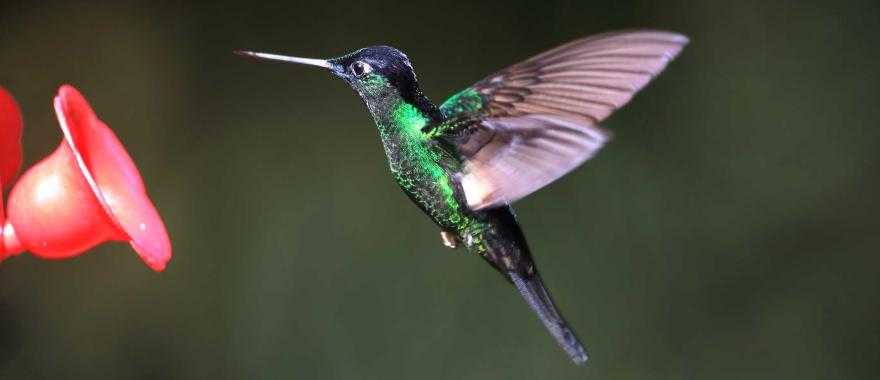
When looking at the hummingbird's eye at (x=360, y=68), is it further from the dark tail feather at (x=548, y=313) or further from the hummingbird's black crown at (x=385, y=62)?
the dark tail feather at (x=548, y=313)

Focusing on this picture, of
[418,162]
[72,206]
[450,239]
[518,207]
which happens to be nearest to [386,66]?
[418,162]

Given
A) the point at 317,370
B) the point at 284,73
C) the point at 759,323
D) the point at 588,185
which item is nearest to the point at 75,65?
the point at 284,73

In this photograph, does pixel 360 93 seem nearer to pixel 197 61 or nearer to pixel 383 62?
pixel 383 62

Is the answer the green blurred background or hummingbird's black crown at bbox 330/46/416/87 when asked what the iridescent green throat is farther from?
the green blurred background

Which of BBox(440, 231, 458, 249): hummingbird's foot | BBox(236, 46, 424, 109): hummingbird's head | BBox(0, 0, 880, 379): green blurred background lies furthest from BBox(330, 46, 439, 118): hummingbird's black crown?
BBox(0, 0, 880, 379): green blurred background

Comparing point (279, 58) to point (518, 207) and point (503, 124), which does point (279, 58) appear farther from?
point (518, 207)

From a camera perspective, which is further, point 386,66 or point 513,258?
point 513,258
